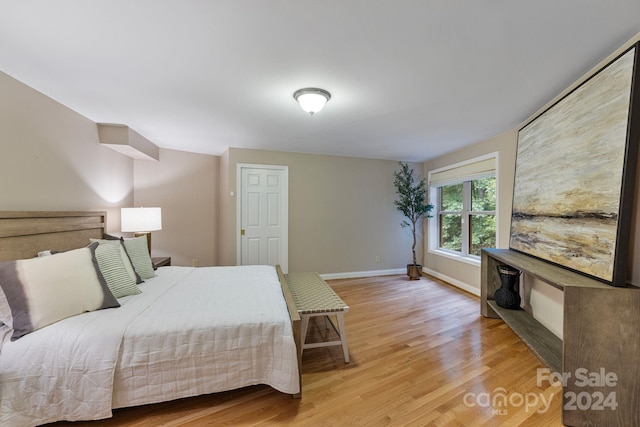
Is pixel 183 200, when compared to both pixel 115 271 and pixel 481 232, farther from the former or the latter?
pixel 481 232

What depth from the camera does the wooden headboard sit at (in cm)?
186

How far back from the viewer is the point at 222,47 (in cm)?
159

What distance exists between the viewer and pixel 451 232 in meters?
4.55

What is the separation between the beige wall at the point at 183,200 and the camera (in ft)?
13.4

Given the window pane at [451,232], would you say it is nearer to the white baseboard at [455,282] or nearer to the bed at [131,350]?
the white baseboard at [455,282]

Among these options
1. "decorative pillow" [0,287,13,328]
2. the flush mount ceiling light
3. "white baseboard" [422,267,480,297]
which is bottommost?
"white baseboard" [422,267,480,297]

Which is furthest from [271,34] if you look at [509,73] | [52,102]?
[52,102]

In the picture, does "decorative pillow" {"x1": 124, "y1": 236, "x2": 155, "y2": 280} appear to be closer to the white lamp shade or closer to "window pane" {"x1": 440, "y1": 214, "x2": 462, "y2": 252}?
the white lamp shade

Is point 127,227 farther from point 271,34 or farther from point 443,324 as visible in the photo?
point 443,324

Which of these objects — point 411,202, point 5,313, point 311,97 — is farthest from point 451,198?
point 5,313

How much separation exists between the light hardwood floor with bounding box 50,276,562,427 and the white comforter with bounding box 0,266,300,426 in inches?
6.4

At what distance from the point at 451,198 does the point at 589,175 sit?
2.81 m

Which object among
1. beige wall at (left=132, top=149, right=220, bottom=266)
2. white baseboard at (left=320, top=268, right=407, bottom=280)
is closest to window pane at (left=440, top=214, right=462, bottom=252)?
white baseboard at (left=320, top=268, right=407, bottom=280)

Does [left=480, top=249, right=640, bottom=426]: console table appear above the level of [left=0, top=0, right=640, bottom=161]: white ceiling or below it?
below
